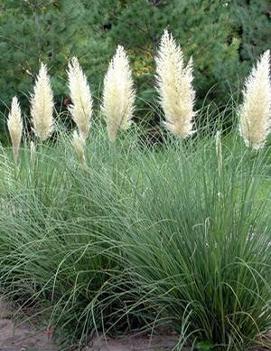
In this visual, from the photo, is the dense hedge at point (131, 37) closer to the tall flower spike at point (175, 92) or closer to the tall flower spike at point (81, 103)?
the tall flower spike at point (81, 103)

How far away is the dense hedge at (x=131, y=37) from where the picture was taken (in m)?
10.7

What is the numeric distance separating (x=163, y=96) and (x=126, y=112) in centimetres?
63

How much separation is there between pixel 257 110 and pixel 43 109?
6.04 feet

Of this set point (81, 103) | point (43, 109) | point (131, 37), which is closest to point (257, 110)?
point (81, 103)

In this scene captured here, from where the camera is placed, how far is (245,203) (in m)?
3.79

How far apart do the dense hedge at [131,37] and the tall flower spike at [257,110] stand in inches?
244

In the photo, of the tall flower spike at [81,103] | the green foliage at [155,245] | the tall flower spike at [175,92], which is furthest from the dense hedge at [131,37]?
the tall flower spike at [175,92]

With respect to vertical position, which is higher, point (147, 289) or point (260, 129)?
point (260, 129)

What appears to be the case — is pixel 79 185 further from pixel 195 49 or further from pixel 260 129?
pixel 195 49

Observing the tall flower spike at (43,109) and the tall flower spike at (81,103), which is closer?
the tall flower spike at (81,103)

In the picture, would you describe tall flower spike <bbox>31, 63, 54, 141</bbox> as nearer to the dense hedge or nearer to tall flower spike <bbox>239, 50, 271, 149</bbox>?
tall flower spike <bbox>239, 50, 271, 149</bbox>

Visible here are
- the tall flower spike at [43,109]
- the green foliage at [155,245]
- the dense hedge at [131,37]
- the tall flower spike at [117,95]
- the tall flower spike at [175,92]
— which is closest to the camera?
the green foliage at [155,245]

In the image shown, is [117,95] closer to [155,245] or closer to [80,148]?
[80,148]

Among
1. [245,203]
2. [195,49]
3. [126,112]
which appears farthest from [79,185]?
[195,49]
